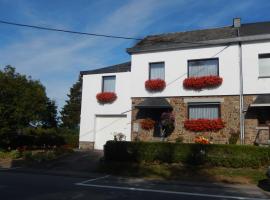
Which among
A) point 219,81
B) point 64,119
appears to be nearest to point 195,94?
point 219,81

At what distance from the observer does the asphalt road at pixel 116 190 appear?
31.2 ft

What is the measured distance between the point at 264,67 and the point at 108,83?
966 centimetres

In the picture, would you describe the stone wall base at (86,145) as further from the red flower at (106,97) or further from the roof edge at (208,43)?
the roof edge at (208,43)

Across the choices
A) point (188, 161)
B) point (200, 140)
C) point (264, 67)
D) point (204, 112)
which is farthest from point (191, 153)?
point (264, 67)

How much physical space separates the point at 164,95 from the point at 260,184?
903cm

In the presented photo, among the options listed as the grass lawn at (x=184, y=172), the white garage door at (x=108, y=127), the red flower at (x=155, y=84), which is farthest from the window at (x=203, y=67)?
the grass lawn at (x=184, y=172)

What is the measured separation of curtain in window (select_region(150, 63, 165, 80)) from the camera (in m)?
21.1

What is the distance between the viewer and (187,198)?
32.0 feet

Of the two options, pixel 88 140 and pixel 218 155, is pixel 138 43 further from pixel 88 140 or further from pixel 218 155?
pixel 218 155

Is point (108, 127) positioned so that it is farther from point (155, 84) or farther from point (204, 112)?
point (204, 112)

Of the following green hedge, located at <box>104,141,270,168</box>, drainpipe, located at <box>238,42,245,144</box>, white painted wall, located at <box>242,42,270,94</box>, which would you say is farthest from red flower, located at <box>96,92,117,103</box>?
white painted wall, located at <box>242,42,270,94</box>

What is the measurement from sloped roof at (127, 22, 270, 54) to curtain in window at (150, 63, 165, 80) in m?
0.96

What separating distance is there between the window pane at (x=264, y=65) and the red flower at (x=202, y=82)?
213 cm

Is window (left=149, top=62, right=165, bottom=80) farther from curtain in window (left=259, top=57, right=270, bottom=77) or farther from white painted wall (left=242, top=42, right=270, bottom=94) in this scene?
curtain in window (left=259, top=57, right=270, bottom=77)
